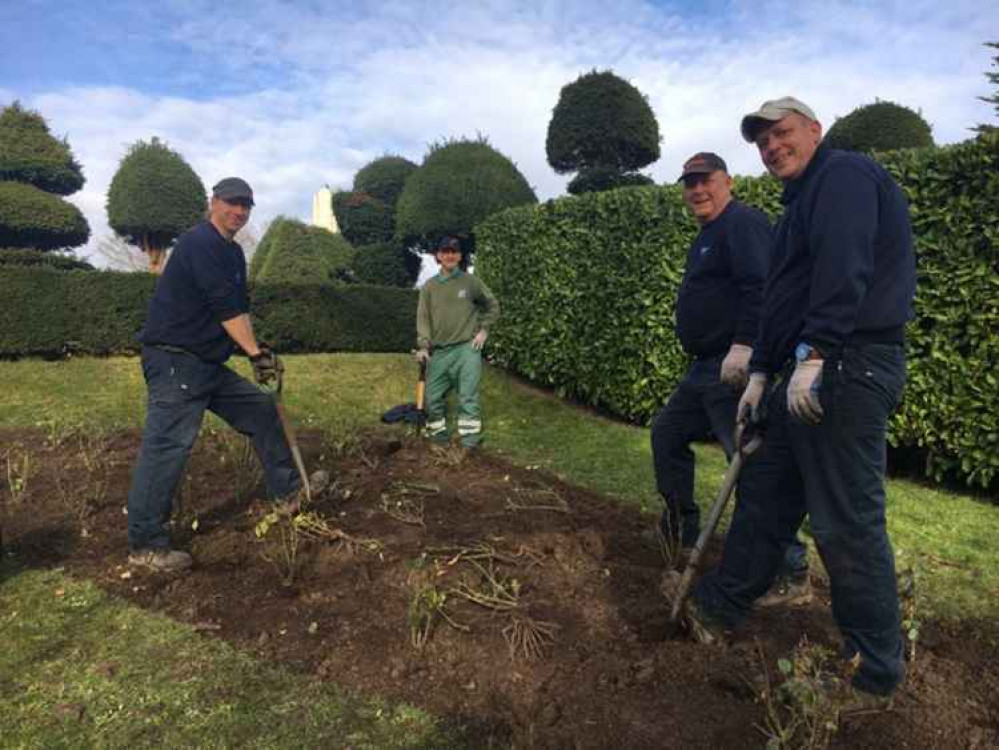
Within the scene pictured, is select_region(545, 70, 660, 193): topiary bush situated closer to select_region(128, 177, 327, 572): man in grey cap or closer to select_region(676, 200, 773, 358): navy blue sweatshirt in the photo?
select_region(676, 200, 773, 358): navy blue sweatshirt

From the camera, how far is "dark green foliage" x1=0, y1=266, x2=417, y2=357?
1112 cm

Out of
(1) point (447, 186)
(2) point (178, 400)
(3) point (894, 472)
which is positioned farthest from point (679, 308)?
(1) point (447, 186)

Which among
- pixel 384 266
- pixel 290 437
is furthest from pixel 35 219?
pixel 290 437

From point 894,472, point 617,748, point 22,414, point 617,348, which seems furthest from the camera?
point 617,348

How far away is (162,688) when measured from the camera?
8.93ft

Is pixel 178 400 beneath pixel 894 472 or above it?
above

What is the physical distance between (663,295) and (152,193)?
1755 cm

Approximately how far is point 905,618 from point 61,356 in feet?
41.2

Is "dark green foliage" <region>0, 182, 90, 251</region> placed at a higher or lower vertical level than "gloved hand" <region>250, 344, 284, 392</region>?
higher

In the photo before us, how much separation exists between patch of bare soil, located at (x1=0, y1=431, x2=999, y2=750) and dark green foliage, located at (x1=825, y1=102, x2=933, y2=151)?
27.9ft

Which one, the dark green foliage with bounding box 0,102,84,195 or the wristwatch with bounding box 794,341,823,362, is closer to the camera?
the wristwatch with bounding box 794,341,823,362

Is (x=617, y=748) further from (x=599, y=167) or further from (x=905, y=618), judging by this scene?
(x=599, y=167)

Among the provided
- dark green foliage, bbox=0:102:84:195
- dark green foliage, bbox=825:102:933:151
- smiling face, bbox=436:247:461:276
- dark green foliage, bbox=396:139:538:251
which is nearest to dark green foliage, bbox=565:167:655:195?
dark green foliage, bbox=396:139:538:251

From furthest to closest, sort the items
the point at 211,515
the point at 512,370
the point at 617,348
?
the point at 512,370
the point at 617,348
the point at 211,515
